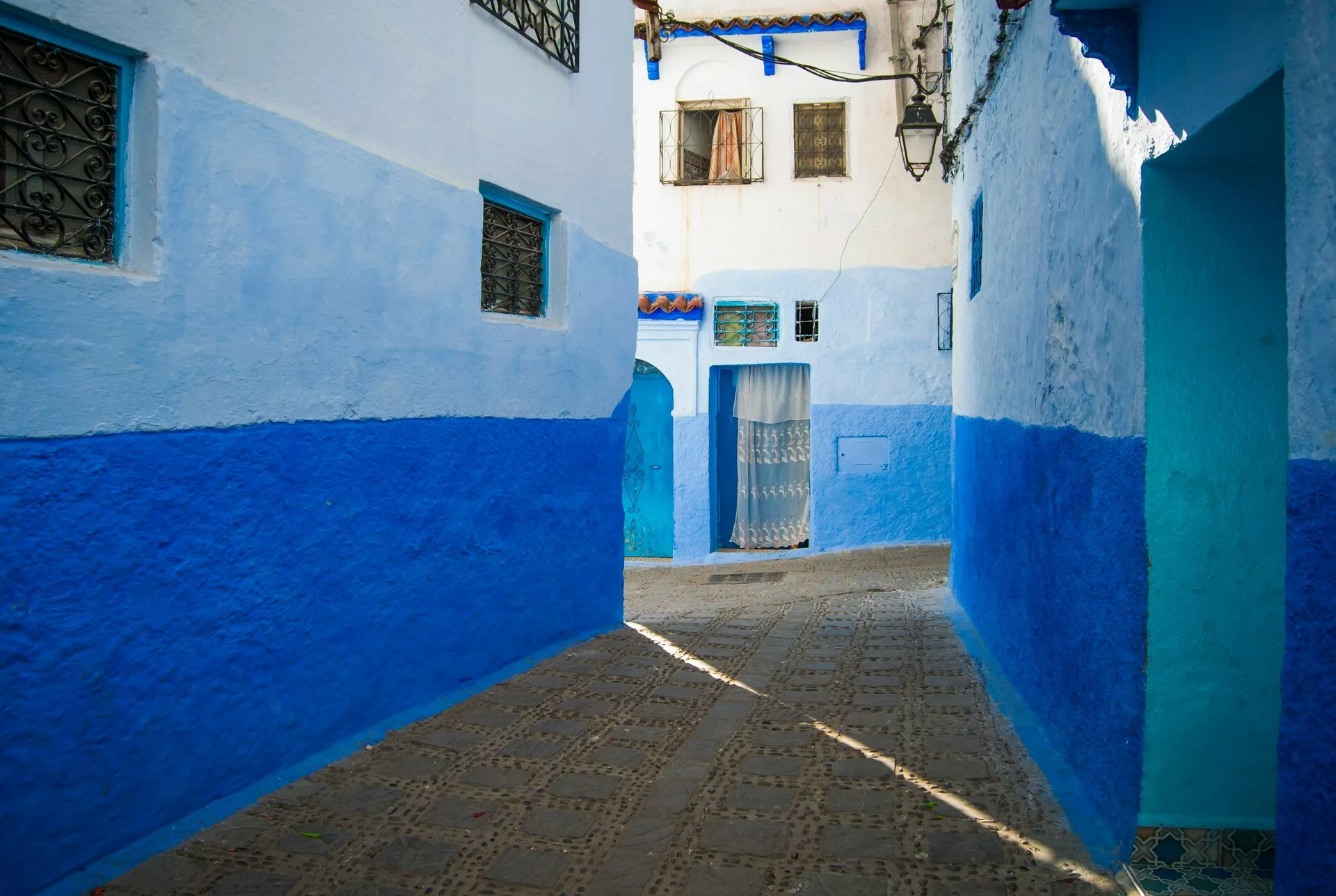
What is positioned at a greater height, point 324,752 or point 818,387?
point 818,387

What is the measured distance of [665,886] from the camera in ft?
10.3

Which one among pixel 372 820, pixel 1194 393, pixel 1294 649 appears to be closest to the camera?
pixel 1294 649

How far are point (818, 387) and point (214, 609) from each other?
9.63 m

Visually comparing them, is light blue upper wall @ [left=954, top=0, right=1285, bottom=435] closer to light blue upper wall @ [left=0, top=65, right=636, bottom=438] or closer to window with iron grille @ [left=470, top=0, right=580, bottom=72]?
window with iron grille @ [left=470, top=0, right=580, bottom=72]

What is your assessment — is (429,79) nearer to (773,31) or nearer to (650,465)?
(773,31)

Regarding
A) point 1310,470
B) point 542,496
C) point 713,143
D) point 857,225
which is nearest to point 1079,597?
point 1310,470

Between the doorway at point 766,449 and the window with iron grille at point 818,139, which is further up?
the window with iron grille at point 818,139

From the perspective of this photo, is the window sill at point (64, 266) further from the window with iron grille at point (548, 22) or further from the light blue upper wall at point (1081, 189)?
the light blue upper wall at point (1081, 189)

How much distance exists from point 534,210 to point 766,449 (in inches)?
280

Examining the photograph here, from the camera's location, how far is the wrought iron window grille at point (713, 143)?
12602 mm

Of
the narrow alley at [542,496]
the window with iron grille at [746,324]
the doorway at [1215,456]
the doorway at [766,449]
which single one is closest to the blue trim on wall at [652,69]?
the window with iron grille at [746,324]

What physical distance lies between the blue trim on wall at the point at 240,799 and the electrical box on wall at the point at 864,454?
296 inches

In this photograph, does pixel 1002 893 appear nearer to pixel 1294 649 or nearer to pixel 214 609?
pixel 1294 649

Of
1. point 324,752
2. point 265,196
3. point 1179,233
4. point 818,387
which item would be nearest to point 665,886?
point 324,752
